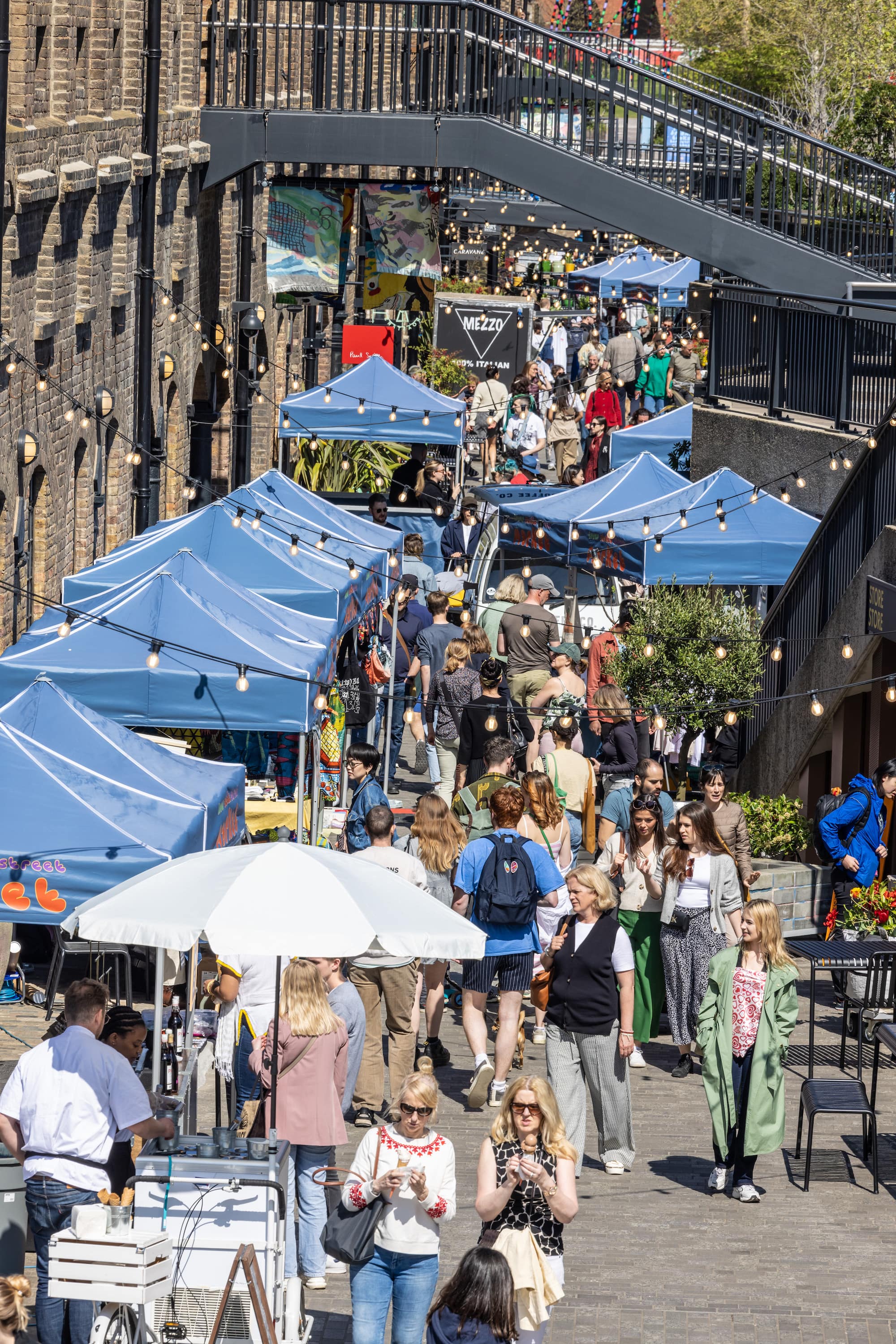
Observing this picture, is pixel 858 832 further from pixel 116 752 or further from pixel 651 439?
pixel 651 439

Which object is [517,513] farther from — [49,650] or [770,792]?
[49,650]

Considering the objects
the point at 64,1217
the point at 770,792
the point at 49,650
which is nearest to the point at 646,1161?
the point at 64,1217

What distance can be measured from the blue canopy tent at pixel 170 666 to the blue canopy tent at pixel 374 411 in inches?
407

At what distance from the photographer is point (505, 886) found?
33.9ft

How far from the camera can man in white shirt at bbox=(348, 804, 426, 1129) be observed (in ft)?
33.6

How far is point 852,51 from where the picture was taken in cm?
5350

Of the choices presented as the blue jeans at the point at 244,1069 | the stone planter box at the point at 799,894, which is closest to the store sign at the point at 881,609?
the stone planter box at the point at 799,894

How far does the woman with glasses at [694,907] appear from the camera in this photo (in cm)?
1100

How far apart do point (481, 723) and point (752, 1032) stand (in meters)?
6.36

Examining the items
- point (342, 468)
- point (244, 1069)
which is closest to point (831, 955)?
point (244, 1069)

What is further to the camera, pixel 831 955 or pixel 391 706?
pixel 391 706

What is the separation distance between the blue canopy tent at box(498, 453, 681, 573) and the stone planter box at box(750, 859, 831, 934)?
4739 mm

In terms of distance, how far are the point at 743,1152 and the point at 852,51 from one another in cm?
4909

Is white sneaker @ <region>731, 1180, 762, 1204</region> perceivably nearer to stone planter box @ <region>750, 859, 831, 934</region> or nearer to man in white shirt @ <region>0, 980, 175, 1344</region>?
man in white shirt @ <region>0, 980, 175, 1344</region>
